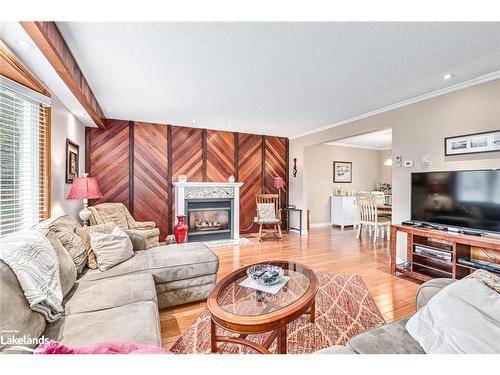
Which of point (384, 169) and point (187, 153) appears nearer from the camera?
point (187, 153)

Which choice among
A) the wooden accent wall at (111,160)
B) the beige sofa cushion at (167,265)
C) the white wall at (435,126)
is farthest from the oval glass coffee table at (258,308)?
the wooden accent wall at (111,160)

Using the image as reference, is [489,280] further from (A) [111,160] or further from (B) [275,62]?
(A) [111,160]

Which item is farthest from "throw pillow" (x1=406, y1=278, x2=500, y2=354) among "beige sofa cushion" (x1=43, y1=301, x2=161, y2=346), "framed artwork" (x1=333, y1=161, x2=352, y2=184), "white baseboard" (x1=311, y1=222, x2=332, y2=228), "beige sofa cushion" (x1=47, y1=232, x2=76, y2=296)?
"framed artwork" (x1=333, y1=161, x2=352, y2=184)

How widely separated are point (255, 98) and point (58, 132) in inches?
96.4

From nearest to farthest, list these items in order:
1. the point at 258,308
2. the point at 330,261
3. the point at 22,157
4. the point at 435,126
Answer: the point at 258,308, the point at 22,157, the point at 435,126, the point at 330,261

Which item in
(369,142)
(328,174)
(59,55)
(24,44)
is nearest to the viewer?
(24,44)

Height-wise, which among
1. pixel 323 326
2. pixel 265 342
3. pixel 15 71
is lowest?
pixel 323 326

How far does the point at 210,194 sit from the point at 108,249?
2.80 m

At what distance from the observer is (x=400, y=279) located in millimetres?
2811

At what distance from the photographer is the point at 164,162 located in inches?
182

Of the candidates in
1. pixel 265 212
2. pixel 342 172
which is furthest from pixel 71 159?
pixel 342 172

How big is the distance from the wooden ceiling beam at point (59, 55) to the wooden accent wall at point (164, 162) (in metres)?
1.55
